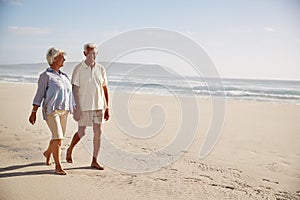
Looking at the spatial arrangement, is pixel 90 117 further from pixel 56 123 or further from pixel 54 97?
pixel 54 97

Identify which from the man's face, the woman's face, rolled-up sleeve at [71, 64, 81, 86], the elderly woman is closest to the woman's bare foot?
the elderly woman

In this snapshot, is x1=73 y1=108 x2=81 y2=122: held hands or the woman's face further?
x1=73 y1=108 x2=81 y2=122: held hands

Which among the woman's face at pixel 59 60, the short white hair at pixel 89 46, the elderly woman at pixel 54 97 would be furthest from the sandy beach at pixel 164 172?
the short white hair at pixel 89 46

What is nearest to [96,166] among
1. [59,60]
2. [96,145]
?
[96,145]

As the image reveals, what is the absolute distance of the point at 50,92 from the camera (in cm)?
351

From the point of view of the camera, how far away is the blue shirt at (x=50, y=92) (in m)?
3.50

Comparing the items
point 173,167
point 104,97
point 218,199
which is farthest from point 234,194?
point 104,97

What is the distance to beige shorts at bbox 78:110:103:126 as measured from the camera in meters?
3.87

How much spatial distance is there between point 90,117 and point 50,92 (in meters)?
0.61

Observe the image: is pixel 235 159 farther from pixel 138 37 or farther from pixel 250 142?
pixel 138 37

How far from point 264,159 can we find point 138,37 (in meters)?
2.51

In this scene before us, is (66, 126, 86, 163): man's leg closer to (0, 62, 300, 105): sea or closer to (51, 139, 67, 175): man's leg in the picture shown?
(51, 139, 67, 175): man's leg

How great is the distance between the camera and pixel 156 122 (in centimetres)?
770

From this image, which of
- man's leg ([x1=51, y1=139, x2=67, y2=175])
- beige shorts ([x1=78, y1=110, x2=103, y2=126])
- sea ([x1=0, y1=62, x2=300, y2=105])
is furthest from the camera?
sea ([x1=0, y1=62, x2=300, y2=105])
